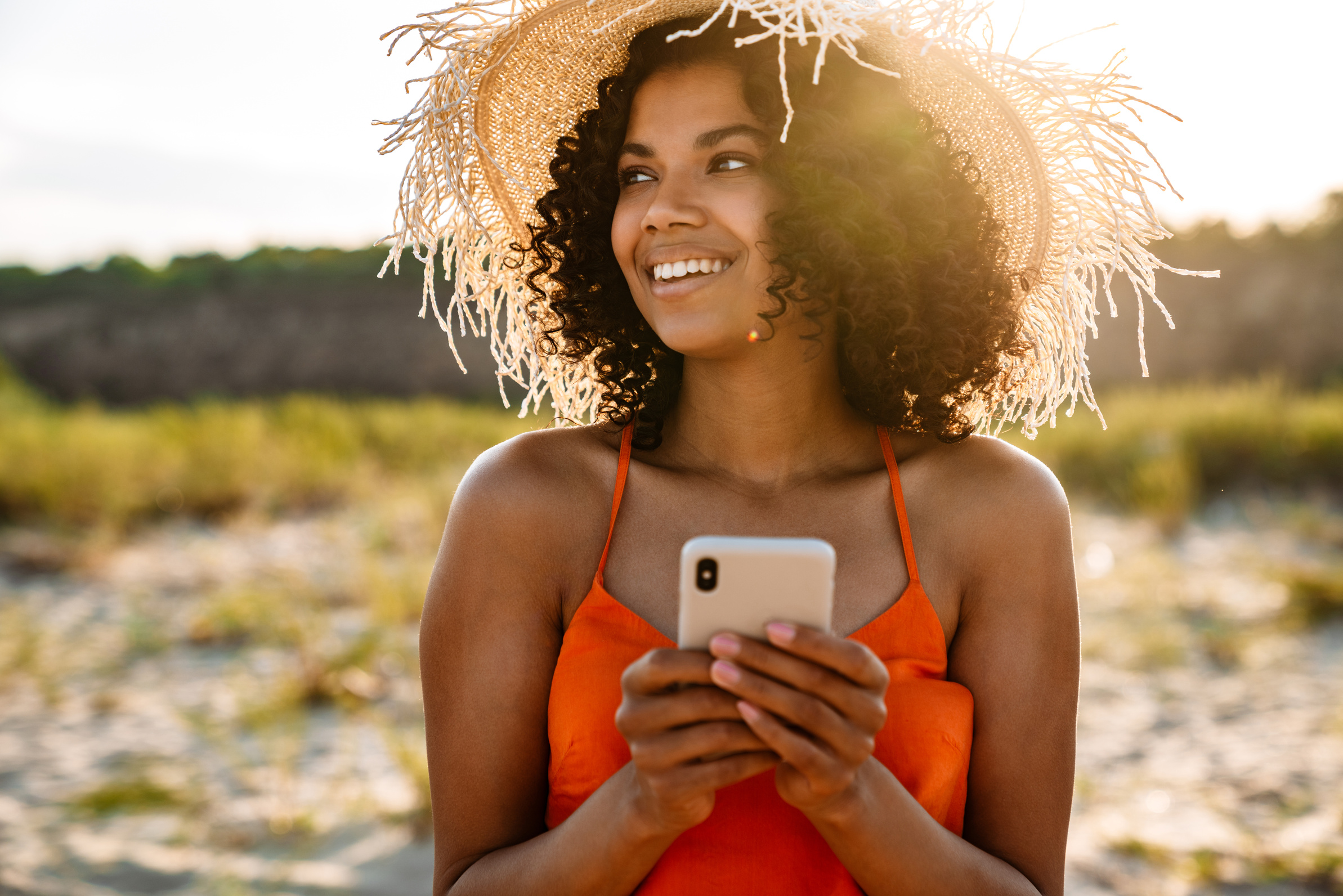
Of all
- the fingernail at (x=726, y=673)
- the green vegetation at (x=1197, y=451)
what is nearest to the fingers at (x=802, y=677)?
the fingernail at (x=726, y=673)

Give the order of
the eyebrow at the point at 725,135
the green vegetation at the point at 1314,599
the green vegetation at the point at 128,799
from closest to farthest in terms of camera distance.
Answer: the eyebrow at the point at 725,135 < the green vegetation at the point at 128,799 < the green vegetation at the point at 1314,599

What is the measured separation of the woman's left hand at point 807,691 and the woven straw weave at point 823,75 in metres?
0.90

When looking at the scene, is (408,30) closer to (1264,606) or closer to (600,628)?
(600,628)

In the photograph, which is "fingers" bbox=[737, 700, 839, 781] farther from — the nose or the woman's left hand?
the nose

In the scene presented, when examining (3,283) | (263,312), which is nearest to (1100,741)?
(263,312)

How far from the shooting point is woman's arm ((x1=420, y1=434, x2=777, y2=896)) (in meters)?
1.45

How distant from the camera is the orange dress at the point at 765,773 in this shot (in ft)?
4.92

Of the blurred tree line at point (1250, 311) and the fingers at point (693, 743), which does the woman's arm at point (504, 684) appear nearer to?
the fingers at point (693, 743)

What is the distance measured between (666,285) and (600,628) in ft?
2.05

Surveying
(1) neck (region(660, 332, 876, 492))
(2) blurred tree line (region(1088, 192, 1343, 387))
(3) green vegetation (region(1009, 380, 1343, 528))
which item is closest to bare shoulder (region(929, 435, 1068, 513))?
(1) neck (region(660, 332, 876, 492))

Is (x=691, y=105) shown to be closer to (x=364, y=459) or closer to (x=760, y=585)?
(x=760, y=585)

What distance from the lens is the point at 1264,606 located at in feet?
20.6

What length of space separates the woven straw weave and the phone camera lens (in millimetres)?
821

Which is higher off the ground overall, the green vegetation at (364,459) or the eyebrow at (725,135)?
the eyebrow at (725,135)
